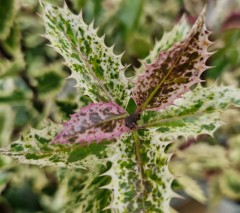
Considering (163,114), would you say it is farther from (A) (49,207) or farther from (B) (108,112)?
(A) (49,207)

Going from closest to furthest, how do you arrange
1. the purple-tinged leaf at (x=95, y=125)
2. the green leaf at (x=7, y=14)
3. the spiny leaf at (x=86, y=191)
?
1. the purple-tinged leaf at (x=95, y=125)
2. the spiny leaf at (x=86, y=191)
3. the green leaf at (x=7, y=14)

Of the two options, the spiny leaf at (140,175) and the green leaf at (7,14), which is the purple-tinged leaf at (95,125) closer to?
the spiny leaf at (140,175)

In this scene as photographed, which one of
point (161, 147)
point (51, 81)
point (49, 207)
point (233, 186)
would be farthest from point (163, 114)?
point (233, 186)

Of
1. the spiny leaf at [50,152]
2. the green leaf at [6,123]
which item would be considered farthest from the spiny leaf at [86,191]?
the green leaf at [6,123]

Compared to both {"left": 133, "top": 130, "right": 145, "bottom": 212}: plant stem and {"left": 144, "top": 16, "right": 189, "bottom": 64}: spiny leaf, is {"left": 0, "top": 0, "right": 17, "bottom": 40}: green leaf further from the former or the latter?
{"left": 133, "top": 130, "right": 145, "bottom": 212}: plant stem

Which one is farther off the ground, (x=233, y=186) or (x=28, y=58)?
(x=28, y=58)

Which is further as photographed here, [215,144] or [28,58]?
[215,144]

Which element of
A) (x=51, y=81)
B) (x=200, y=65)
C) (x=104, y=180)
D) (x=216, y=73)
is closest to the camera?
(x=200, y=65)
